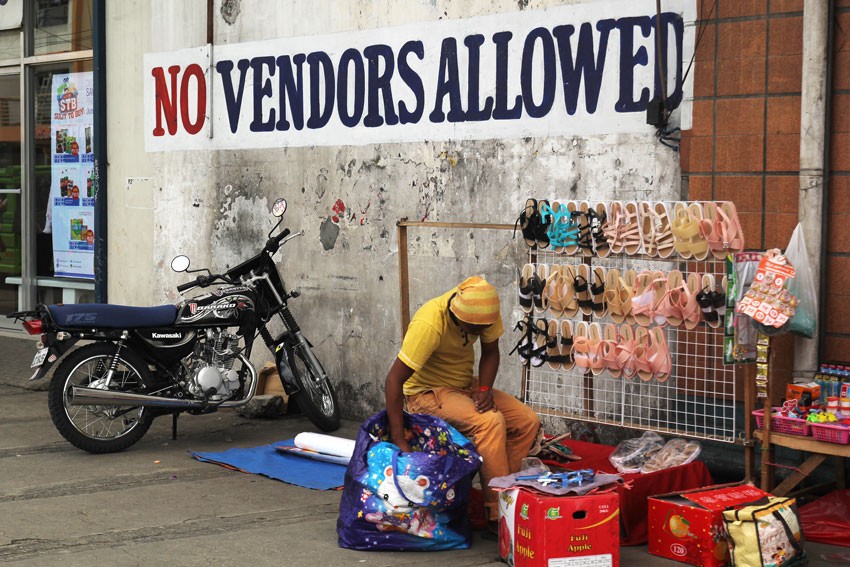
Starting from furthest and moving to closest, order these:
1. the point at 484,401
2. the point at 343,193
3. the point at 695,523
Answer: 1. the point at 343,193
2. the point at 484,401
3. the point at 695,523

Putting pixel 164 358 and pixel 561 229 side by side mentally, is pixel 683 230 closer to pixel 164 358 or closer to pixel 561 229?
pixel 561 229

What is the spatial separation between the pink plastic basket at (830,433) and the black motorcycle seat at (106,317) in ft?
13.3

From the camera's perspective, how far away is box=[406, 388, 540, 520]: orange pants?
5605mm

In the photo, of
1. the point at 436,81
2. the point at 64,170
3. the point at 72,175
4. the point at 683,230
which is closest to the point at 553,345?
the point at 683,230

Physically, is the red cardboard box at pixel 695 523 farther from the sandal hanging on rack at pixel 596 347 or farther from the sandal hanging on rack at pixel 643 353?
the sandal hanging on rack at pixel 596 347

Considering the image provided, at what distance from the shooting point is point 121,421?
7582 millimetres

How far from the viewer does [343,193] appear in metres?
8.49

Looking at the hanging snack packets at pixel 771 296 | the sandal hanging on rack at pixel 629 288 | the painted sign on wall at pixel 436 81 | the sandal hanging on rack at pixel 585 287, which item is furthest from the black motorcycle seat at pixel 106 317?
the hanging snack packets at pixel 771 296

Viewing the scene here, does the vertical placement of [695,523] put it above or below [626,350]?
below

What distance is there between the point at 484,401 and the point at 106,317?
9.01 feet

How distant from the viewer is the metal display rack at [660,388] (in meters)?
6.12

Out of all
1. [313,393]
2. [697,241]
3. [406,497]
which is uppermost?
[697,241]

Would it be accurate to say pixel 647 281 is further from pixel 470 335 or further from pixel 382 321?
pixel 382 321

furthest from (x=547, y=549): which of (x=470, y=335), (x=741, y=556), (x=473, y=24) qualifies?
(x=473, y=24)
